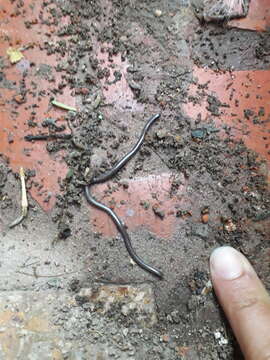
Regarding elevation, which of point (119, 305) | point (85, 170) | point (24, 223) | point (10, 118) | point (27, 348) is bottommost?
point (27, 348)

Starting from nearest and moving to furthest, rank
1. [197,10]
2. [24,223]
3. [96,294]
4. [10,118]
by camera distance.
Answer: [96,294], [24,223], [10,118], [197,10]

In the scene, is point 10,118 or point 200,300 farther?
point 10,118

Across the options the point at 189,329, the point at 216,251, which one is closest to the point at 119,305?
the point at 189,329

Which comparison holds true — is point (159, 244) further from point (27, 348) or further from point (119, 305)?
point (27, 348)

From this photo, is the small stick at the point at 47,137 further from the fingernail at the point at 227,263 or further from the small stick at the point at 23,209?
the fingernail at the point at 227,263

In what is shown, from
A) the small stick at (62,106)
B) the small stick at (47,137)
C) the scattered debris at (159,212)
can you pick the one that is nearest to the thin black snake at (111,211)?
the scattered debris at (159,212)

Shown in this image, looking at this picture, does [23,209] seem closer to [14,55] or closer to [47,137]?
[47,137]
